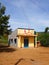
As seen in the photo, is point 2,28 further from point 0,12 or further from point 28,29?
point 28,29

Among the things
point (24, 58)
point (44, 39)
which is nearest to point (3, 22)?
point (24, 58)

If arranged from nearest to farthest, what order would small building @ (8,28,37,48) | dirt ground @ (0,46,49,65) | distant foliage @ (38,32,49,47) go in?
dirt ground @ (0,46,49,65)
small building @ (8,28,37,48)
distant foliage @ (38,32,49,47)

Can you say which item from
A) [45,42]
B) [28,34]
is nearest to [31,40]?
[28,34]

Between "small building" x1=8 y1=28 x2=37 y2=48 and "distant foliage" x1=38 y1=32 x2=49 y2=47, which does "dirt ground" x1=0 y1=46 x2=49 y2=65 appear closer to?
"small building" x1=8 y1=28 x2=37 y2=48

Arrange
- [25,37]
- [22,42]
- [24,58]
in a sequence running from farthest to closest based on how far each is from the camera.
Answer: [25,37], [22,42], [24,58]

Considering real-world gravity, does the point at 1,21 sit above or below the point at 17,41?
above

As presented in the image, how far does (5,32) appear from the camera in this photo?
25766mm

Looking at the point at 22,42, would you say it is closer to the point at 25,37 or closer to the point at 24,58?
the point at 25,37

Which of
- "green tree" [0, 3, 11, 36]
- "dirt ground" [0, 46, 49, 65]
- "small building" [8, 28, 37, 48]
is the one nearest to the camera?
"dirt ground" [0, 46, 49, 65]

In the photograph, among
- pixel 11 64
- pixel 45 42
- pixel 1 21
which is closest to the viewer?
pixel 11 64

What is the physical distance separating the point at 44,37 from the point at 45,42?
140 centimetres

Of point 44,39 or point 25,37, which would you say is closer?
point 25,37

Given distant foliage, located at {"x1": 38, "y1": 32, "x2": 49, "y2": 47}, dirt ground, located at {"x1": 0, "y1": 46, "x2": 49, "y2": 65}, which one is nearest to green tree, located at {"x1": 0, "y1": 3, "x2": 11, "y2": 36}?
dirt ground, located at {"x1": 0, "y1": 46, "x2": 49, "y2": 65}

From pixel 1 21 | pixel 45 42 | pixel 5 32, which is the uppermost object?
pixel 1 21
